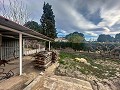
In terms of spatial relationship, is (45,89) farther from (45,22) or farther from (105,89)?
(45,22)

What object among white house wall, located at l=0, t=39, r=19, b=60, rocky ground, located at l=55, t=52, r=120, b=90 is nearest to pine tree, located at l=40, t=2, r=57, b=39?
white house wall, located at l=0, t=39, r=19, b=60

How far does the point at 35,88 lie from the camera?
4488mm

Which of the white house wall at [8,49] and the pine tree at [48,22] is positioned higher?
the pine tree at [48,22]

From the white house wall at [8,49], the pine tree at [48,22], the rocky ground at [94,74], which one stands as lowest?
the rocky ground at [94,74]

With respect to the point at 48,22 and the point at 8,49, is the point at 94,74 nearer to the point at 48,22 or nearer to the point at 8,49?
Result: the point at 8,49

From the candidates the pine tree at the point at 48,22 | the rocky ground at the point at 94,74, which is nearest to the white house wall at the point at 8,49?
the rocky ground at the point at 94,74

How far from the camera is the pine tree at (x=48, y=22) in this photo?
24.1 meters

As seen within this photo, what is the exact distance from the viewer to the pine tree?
24102 millimetres

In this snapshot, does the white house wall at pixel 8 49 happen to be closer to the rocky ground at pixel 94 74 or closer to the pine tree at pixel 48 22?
the rocky ground at pixel 94 74

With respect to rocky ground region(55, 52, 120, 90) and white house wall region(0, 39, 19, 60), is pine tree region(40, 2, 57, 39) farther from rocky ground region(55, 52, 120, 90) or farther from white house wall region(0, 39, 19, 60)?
rocky ground region(55, 52, 120, 90)

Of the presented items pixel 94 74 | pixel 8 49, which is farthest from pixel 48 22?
pixel 94 74

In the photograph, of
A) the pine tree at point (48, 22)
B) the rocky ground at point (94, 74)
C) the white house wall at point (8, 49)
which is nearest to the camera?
the rocky ground at point (94, 74)

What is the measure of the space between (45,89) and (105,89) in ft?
11.2

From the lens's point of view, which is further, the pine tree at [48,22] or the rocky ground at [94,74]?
the pine tree at [48,22]
